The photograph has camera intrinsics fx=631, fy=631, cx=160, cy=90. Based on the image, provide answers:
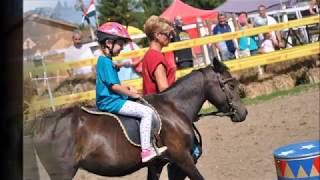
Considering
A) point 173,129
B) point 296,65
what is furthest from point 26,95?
point 296,65

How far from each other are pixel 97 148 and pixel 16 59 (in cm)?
168

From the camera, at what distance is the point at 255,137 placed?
9141 millimetres

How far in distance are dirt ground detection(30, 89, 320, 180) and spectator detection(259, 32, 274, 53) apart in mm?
2239

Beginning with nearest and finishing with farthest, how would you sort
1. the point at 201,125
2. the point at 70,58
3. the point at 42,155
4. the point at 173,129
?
the point at 42,155 < the point at 173,129 < the point at 201,125 < the point at 70,58

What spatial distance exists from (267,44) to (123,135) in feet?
31.5

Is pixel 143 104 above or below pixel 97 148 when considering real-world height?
above

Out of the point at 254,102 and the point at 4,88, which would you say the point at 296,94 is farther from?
the point at 4,88

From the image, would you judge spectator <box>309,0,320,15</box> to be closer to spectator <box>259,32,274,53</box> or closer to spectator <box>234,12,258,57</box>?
spectator <box>259,32,274,53</box>

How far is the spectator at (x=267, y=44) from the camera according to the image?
14088 millimetres

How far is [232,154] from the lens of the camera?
8305mm

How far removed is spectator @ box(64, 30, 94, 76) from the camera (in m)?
11.2

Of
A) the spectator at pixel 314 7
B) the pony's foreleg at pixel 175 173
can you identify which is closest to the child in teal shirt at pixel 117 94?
the pony's foreleg at pixel 175 173

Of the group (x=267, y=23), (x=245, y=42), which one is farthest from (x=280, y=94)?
(x=267, y=23)

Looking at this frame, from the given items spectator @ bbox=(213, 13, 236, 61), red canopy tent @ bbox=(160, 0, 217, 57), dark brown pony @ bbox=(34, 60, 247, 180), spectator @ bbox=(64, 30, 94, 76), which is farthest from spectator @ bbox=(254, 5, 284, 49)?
dark brown pony @ bbox=(34, 60, 247, 180)
